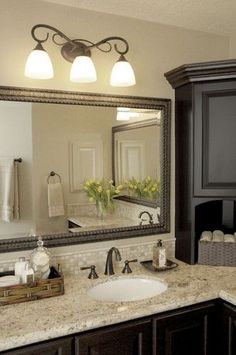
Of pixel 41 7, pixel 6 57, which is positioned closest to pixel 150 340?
pixel 6 57

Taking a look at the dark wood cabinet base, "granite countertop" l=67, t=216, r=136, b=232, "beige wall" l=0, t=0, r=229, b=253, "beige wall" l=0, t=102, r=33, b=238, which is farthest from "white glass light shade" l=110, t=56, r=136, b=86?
the dark wood cabinet base

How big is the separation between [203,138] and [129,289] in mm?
1003

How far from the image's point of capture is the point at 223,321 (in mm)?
1713

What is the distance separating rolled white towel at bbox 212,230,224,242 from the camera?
2.11 m

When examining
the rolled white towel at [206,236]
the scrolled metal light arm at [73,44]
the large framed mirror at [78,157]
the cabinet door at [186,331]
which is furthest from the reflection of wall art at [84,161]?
the cabinet door at [186,331]

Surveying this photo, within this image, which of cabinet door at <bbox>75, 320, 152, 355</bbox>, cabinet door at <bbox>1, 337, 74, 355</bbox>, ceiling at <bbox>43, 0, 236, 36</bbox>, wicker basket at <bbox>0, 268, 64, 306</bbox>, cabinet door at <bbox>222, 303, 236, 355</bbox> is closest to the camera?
cabinet door at <bbox>1, 337, 74, 355</bbox>

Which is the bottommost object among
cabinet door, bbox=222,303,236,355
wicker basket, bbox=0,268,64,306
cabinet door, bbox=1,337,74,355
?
cabinet door, bbox=222,303,236,355

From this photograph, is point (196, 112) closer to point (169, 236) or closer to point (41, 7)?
point (169, 236)

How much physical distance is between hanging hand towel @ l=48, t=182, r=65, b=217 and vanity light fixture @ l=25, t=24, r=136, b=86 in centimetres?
60

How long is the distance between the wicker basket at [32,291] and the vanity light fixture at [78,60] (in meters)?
1.05

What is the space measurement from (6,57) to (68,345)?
1450 mm

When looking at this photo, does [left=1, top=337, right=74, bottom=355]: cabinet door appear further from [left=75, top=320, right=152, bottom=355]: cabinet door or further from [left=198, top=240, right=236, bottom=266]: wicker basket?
[left=198, top=240, right=236, bottom=266]: wicker basket

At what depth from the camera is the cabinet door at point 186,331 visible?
158 cm

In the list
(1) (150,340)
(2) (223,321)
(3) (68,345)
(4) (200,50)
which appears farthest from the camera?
(4) (200,50)
